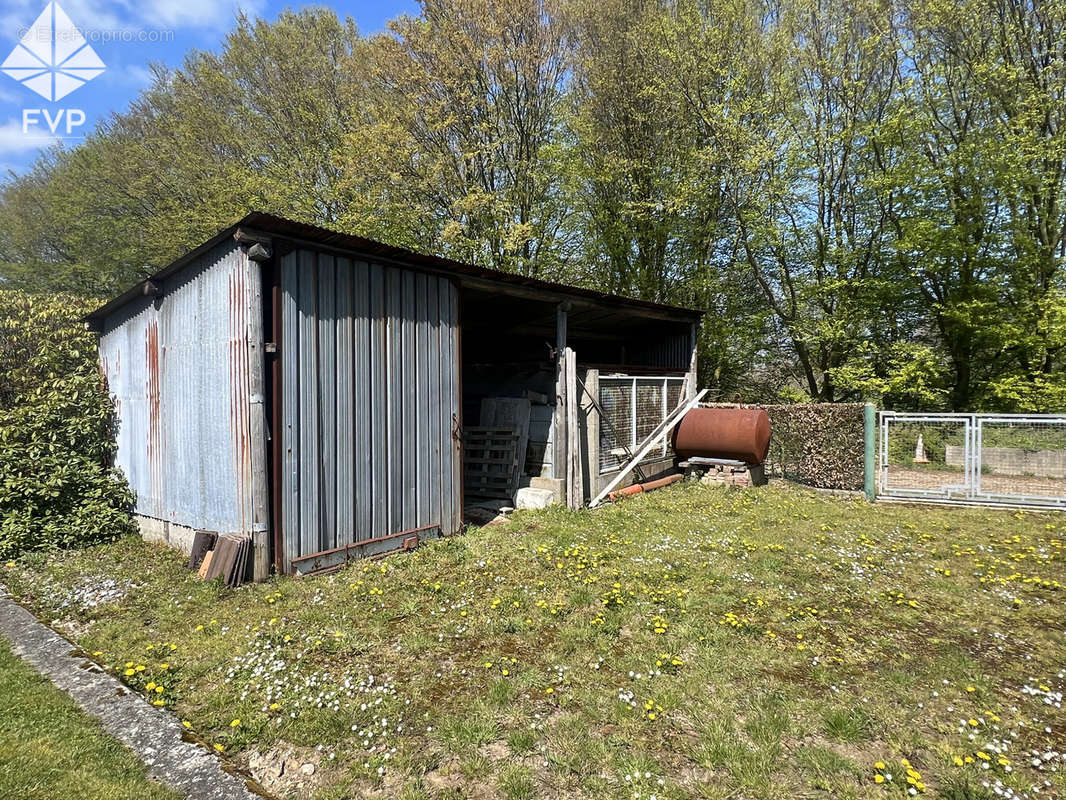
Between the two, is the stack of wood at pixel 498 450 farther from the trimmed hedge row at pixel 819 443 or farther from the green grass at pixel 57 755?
the green grass at pixel 57 755

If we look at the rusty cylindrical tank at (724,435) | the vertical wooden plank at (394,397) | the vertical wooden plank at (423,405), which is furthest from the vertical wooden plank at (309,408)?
the rusty cylindrical tank at (724,435)

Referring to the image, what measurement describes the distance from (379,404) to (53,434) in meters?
5.08

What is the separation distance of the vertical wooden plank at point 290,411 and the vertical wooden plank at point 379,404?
0.84m

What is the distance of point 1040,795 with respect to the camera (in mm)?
2369

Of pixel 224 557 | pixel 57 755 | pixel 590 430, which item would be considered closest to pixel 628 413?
pixel 590 430

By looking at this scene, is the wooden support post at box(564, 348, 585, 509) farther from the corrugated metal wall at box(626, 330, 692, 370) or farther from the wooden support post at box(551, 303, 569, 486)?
the corrugated metal wall at box(626, 330, 692, 370)

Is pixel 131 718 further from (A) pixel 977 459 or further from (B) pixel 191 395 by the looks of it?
(A) pixel 977 459

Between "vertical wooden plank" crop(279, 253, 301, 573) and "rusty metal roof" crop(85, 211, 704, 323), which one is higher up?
"rusty metal roof" crop(85, 211, 704, 323)

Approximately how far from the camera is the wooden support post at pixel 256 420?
4840 millimetres

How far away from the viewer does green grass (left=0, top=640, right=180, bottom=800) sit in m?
2.41

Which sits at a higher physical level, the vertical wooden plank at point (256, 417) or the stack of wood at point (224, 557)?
the vertical wooden plank at point (256, 417)

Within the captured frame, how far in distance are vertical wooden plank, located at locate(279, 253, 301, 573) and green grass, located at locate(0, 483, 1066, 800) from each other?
470 millimetres

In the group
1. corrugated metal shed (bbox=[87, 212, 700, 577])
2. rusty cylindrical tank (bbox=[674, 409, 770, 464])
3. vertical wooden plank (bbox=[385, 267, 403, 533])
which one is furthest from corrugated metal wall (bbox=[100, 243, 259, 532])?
rusty cylindrical tank (bbox=[674, 409, 770, 464])

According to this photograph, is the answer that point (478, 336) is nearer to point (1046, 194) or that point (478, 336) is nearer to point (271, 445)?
point (271, 445)
